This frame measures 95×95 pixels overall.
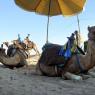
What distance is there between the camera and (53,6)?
47.8ft

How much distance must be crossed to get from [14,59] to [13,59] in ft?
0.10

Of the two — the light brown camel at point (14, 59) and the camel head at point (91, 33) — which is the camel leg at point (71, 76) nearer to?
the camel head at point (91, 33)

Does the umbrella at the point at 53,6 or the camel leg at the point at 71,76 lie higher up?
the umbrella at the point at 53,6

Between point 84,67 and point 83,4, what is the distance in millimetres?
5478

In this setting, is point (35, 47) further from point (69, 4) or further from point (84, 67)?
point (84, 67)

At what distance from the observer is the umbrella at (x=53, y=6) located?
46.0ft

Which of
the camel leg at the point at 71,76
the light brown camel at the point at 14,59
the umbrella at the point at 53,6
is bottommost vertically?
the light brown camel at the point at 14,59

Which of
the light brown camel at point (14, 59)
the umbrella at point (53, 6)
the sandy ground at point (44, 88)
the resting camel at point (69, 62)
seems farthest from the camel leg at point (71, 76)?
the umbrella at point (53, 6)

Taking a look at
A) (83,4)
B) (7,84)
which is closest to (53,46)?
(7,84)

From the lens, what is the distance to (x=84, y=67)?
344 inches

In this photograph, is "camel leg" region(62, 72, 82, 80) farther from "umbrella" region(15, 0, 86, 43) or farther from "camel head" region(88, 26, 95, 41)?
"umbrella" region(15, 0, 86, 43)

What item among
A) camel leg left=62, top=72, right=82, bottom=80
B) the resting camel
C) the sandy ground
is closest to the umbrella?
the resting camel

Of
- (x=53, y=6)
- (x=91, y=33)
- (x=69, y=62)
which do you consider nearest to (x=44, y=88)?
(x=91, y=33)

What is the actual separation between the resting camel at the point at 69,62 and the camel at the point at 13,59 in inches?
120
